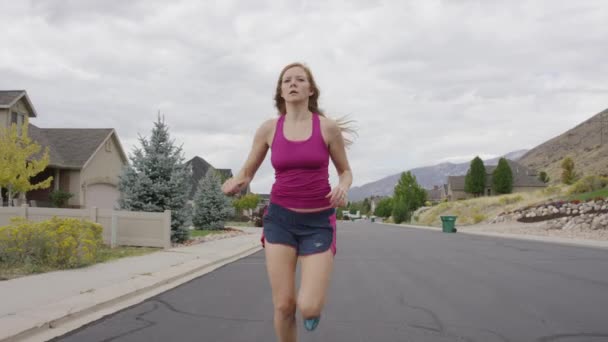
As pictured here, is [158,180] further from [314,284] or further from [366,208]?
[366,208]

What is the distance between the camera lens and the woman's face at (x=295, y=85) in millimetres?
3545

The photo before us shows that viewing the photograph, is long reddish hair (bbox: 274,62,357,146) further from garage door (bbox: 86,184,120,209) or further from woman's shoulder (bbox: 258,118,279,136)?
garage door (bbox: 86,184,120,209)

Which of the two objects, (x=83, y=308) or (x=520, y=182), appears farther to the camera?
(x=520, y=182)

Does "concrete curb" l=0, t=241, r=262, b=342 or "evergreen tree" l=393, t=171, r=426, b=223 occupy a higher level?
"evergreen tree" l=393, t=171, r=426, b=223

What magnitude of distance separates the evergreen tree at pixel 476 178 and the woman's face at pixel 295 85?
80910 mm

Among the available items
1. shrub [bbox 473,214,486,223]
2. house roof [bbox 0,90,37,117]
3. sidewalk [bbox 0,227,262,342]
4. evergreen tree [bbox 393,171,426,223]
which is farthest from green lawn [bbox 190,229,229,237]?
evergreen tree [bbox 393,171,426,223]

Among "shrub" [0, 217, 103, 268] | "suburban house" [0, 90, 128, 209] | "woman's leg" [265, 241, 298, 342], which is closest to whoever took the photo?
"woman's leg" [265, 241, 298, 342]

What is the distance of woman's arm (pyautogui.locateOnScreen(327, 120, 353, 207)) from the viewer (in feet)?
10.9

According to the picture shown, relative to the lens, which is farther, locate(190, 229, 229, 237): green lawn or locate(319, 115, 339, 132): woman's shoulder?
locate(190, 229, 229, 237): green lawn

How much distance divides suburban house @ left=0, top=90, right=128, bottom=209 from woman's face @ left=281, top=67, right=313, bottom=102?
76.6 feet

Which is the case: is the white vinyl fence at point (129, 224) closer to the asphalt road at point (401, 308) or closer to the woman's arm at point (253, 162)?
the asphalt road at point (401, 308)

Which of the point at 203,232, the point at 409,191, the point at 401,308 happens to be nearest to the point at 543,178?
the point at 409,191

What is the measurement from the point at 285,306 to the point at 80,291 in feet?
17.2

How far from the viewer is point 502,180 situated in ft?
250
